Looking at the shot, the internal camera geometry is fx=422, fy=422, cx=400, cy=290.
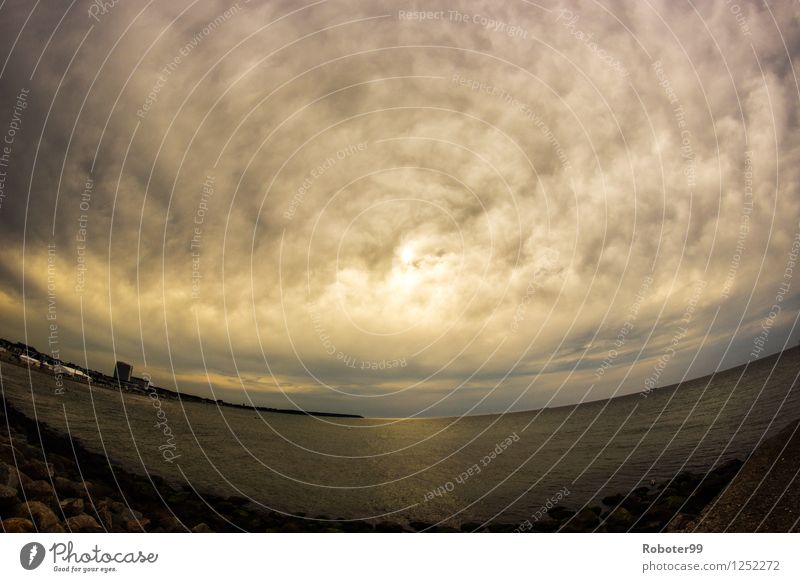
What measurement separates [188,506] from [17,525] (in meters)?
10.2

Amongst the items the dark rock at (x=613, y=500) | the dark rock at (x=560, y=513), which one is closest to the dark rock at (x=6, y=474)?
the dark rock at (x=560, y=513)

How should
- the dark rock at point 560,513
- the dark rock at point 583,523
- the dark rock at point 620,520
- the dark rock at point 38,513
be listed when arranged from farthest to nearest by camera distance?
1. the dark rock at point 560,513
2. the dark rock at point 620,520
3. the dark rock at point 583,523
4. the dark rock at point 38,513

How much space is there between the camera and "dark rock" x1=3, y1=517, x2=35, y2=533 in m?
9.42

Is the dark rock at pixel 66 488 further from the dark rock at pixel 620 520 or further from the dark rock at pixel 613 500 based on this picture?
the dark rock at pixel 613 500

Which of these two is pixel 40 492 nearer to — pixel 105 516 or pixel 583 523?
pixel 105 516

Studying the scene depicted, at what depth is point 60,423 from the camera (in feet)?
115

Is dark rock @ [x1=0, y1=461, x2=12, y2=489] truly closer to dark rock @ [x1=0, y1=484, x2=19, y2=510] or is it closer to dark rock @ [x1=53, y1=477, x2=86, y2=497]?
dark rock @ [x1=0, y1=484, x2=19, y2=510]

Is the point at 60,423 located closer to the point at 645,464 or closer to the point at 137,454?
the point at 137,454

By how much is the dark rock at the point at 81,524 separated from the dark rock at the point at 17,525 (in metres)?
1.12

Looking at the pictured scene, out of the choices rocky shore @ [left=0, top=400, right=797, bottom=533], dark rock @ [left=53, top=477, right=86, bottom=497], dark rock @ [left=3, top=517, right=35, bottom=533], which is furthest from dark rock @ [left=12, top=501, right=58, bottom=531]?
dark rock @ [left=53, top=477, right=86, bottom=497]

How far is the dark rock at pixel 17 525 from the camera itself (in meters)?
9.42
